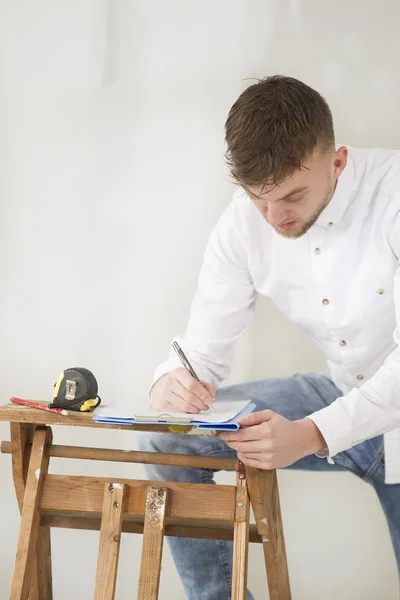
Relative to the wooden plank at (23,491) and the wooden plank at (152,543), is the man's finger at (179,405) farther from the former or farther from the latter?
the wooden plank at (23,491)

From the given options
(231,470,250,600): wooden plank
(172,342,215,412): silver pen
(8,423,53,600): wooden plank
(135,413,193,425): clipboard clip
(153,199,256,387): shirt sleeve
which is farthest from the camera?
(153,199,256,387): shirt sleeve

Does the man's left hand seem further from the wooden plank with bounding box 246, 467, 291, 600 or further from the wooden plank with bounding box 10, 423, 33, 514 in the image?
the wooden plank with bounding box 10, 423, 33, 514

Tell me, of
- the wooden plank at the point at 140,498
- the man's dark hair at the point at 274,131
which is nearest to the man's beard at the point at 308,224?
the man's dark hair at the point at 274,131

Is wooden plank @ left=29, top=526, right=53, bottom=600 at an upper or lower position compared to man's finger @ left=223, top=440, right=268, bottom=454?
lower

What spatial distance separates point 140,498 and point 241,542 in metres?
0.22

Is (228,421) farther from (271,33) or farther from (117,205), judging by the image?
(271,33)

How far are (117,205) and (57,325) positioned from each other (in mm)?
436

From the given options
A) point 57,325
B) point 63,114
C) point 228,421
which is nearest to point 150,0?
point 63,114

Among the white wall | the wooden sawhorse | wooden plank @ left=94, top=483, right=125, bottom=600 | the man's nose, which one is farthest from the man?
the white wall

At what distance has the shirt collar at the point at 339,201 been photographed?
177 centimetres

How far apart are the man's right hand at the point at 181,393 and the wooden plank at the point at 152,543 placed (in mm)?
191

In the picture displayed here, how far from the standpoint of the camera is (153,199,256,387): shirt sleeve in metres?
1.92

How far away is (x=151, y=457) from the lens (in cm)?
157

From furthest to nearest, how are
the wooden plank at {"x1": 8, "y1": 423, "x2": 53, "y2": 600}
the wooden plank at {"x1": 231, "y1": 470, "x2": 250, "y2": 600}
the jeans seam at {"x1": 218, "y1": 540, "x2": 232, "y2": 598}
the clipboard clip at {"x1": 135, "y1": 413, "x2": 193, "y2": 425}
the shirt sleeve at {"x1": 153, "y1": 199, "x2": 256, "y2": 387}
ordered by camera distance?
the shirt sleeve at {"x1": 153, "y1": 199, "x2": 256, "y2": 387} → the jeans seam at {"x1": 218, "y1": 540, "x2": 232, "y2": 598} → the wooden plank at {"x1": 8, "y1": 423, "x2": 53, "y2": 600} → the wooden plank at {"x1": 231, "y1": 470, "x2": 250, "y2": 600} → the clipboard clip at {"x1": 135, "y1": 413, "x2": 193, "y2": 425}
